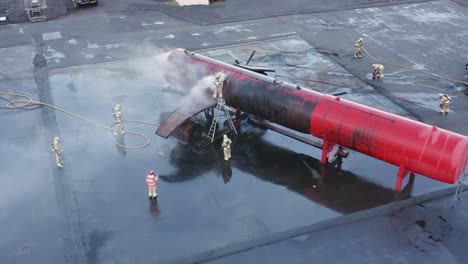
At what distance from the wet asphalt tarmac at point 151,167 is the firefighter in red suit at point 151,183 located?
10.3 inches

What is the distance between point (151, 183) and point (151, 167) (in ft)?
8.46

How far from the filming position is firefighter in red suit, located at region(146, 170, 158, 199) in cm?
1783

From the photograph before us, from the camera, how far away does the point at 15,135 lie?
22734mm

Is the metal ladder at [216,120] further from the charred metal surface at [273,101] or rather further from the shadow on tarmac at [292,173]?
the shadow on tarmac at [292,173]

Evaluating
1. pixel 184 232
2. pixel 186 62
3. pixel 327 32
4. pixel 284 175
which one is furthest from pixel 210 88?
pixel 327 32

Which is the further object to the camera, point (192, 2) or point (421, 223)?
point (192, 2)

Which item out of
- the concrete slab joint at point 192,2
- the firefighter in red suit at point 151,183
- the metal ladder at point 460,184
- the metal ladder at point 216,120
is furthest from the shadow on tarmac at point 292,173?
the concrete slab joint at point 192,2

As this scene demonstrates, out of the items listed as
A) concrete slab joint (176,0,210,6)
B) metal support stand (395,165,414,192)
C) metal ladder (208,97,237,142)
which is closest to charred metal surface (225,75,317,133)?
metal ladder (208,97,237,142)

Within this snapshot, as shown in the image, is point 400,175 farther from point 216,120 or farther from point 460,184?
point 216,120

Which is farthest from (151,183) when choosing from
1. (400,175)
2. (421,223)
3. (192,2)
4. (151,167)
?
(192,2)

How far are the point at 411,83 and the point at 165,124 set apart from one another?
14.4m

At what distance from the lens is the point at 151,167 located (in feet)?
67.2

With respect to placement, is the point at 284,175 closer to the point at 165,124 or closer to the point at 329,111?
the point at 329,111

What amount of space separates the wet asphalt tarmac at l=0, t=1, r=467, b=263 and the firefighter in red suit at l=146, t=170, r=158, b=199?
0.26m
